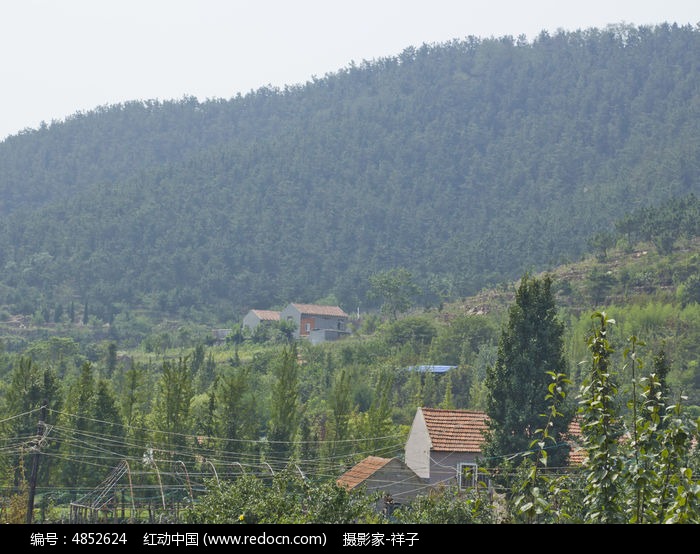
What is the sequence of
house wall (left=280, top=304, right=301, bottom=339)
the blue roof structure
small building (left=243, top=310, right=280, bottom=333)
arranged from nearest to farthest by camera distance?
1. the blue roof structure
2. house wall (left=280, top=304, right=301, bottom=339)
3. small building (left=243, top=310, right=280, bottom=333)

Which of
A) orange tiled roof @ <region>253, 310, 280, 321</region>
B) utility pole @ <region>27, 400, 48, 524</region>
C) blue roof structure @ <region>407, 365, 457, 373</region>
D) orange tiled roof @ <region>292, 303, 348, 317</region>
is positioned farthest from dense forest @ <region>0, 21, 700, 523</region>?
orange tiled roof @ <region>253, 310, 280, 321</region>

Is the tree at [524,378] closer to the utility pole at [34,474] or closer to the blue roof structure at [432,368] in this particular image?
the utility pole at [34,474]

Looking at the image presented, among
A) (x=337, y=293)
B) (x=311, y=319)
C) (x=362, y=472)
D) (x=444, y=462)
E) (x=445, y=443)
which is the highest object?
(x=337, y=293)

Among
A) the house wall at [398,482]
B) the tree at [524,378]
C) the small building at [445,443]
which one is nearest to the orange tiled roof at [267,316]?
the small building at [445,443]

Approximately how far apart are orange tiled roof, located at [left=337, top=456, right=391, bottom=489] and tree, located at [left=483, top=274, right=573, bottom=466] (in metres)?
4.26

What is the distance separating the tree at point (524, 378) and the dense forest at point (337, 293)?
145mm

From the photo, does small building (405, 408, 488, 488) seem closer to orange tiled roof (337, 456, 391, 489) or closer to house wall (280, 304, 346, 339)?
orange tiled roof (337, 456, 391, 489)

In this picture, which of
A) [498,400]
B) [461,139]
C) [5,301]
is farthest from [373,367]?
[461,139]

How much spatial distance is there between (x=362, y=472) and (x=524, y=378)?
6.12 meters

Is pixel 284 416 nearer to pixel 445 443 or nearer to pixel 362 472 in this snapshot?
pixel 362 472

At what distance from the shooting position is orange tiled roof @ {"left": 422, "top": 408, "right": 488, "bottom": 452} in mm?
30953

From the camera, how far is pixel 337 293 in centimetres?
13612

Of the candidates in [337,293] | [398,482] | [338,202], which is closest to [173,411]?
[398,482]
